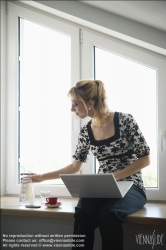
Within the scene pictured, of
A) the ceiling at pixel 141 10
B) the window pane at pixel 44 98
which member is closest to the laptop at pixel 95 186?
the window pane at pixel 44 98

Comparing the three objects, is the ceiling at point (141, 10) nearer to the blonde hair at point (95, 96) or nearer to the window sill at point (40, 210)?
the blonde hair at point (95, 96)

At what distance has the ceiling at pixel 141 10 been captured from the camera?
1974mm

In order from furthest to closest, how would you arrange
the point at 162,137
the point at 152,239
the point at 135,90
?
the point at 135,90 → the point at 162,137 → the point at 152,239

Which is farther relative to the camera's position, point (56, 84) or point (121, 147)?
point (56, 84)

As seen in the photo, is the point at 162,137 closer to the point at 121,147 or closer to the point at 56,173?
the point at 121,147

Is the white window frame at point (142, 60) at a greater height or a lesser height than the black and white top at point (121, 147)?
greater

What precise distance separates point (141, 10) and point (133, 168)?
0.82 metres

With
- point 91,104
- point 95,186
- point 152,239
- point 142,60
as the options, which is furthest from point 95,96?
point 152,239

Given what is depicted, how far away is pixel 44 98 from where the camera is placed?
271cm

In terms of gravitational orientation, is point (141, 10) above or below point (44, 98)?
above

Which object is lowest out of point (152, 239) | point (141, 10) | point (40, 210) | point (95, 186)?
point (152, 239)

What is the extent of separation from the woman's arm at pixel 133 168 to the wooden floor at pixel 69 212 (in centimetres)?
20

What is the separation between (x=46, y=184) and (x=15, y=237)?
1.43 feet

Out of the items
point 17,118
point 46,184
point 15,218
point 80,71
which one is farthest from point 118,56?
point 15,218
